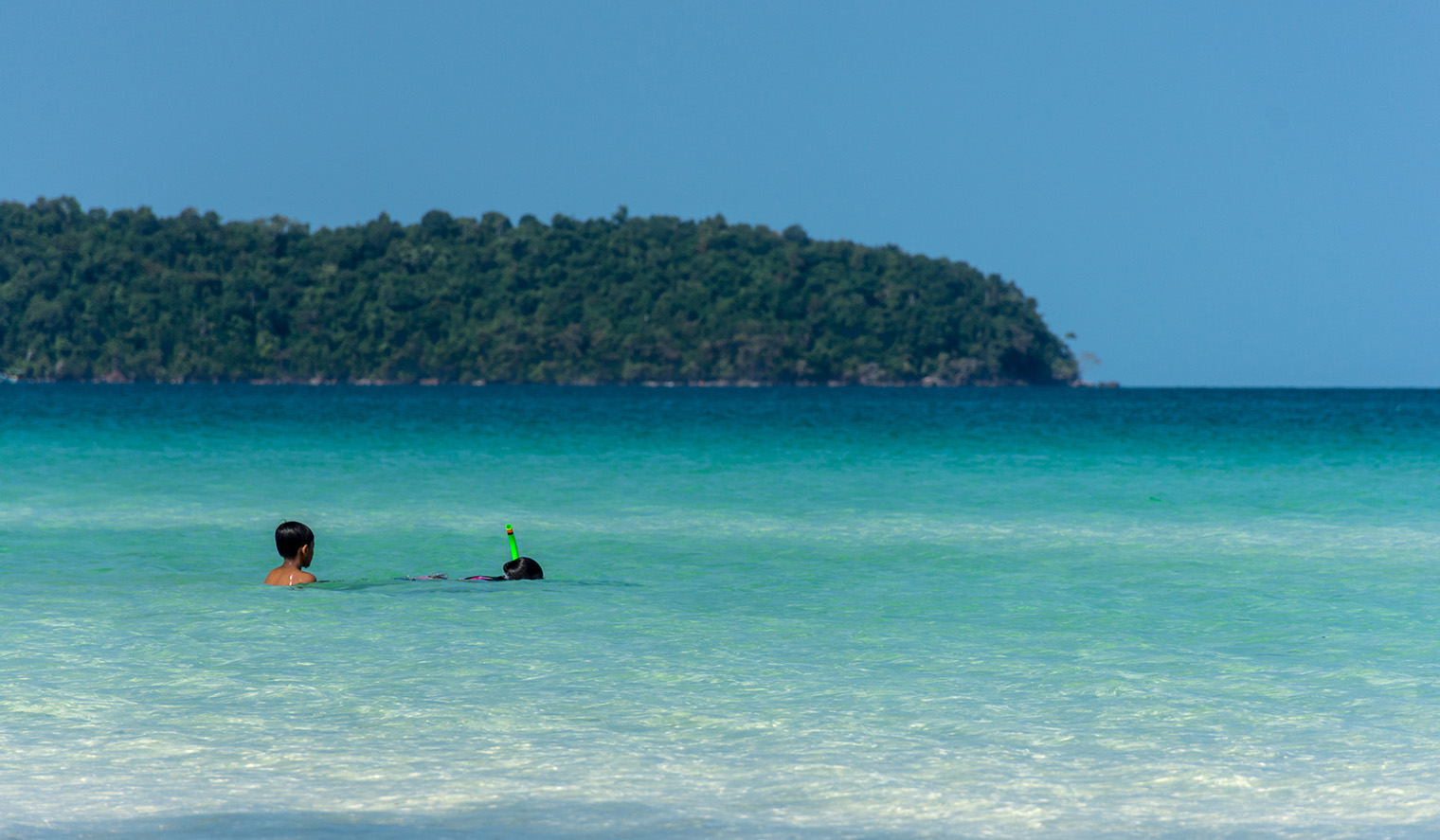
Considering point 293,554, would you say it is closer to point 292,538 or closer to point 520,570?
point 292,538

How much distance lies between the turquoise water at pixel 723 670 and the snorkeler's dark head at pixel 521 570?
10.6 inches

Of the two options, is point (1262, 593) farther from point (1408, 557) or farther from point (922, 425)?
point (922, 425)

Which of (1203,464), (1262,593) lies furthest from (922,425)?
(1262,593)

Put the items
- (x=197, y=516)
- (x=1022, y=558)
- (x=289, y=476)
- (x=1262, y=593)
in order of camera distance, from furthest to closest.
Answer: (x=289, y=476) < (x=197, y=516) < (x=1022, y=558) < (x=1262, y=593)

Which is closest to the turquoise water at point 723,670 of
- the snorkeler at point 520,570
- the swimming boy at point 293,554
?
the snorkeler at point 520,570

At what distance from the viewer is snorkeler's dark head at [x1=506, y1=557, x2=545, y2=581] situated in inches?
548

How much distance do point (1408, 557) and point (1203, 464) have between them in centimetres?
2123

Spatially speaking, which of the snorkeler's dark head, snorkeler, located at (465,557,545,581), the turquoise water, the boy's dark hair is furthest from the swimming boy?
the snorkeler's dark head

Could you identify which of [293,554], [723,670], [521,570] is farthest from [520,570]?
[723,670]

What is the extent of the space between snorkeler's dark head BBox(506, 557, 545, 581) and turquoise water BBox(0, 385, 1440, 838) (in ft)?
0.89

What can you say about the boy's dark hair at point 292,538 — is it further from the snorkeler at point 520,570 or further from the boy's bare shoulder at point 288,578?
the snorkeler at point 520,570

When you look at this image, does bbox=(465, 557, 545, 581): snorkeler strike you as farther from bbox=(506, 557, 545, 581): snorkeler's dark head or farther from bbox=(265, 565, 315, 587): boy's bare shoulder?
bbox=(265, 565, 315, 587): boy's bare shoulder

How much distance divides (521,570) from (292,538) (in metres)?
2.19

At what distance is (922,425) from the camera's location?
66.6m
